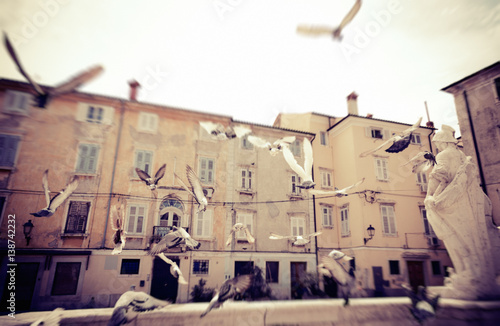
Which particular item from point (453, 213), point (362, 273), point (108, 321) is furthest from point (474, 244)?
point (362, 273)

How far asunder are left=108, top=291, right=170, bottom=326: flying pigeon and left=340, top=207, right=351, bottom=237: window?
17.0m

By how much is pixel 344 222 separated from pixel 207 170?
10.2 m

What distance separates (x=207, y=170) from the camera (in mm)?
17719

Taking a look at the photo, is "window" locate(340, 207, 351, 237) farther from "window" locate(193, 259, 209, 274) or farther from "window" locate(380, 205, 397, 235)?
"window" locate(193, 259, 209, 274)

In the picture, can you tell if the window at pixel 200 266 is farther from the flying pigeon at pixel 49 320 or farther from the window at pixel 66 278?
the flying pigeon at pixel 49 320

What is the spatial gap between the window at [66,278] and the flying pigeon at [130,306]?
12.6 metres

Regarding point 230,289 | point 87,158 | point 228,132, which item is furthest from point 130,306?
point 87,158

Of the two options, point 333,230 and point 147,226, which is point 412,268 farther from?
point 147,226

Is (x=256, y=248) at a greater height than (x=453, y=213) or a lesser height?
lesser

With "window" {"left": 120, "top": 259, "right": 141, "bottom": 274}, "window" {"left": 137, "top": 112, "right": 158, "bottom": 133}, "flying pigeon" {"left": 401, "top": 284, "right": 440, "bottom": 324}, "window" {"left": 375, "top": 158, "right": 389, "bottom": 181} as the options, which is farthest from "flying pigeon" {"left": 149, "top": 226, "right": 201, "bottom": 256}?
"window" {"left": 375, "top": 158, "right": 389, "bottom": 181}

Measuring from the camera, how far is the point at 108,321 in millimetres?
3656

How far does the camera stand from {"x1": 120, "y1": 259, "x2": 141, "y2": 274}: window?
A: 1454 centimetres

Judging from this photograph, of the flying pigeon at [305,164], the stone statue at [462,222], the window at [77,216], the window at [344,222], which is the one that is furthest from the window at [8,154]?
the window at [344,222]

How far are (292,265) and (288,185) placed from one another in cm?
537
